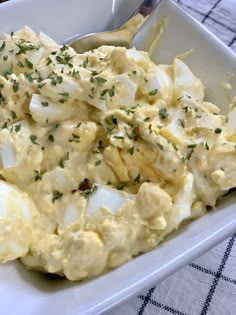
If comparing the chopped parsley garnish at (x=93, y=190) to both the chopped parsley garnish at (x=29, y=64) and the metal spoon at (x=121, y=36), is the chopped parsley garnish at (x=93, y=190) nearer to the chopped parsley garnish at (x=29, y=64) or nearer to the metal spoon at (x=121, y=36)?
the chopped parsley garnish at (x=29, y=64)

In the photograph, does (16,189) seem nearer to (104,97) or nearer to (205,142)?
(104,97)

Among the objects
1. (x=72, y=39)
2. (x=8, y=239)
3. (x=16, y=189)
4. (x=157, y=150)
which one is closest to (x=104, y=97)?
(x=157, y=150)

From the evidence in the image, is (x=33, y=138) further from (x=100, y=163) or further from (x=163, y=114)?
(x=163, y=114)

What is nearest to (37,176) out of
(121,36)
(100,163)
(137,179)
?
(100,163)

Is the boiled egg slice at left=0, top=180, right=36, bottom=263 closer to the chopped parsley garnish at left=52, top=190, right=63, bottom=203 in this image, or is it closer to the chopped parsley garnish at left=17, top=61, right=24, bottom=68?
the chopped parsley garnish at left=52, top=190, right=63, bottom=203

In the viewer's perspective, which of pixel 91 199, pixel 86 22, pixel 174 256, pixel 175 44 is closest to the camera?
pixel 174 256

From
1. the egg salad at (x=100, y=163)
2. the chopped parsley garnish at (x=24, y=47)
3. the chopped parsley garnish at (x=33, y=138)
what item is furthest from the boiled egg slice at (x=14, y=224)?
the chopped parsley garnish at (x=24, y=47)
